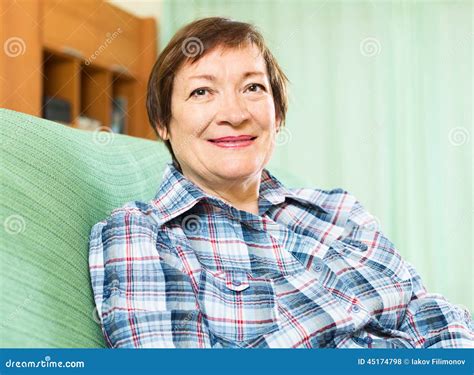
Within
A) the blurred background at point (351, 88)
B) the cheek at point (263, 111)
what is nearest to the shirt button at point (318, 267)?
the cheek at point (263, 111)

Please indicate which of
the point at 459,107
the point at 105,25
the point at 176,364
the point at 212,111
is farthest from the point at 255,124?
the point at 105,25

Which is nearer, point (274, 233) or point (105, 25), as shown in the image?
point (274, 233)

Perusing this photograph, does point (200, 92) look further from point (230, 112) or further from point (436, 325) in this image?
point (436, 325)

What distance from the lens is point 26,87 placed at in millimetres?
2412

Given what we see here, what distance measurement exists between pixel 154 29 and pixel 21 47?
1062 millimetres

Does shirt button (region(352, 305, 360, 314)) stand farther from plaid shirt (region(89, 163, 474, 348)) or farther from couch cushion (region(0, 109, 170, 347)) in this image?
couch cushion (region(0, 109, 170, 347))

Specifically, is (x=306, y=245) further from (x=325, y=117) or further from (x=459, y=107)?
(x=325, y=117)

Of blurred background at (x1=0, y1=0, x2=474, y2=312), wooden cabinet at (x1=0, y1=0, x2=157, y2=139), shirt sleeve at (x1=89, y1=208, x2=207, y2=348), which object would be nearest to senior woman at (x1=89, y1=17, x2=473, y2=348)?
shirt sleeve at (x1=89, y1=208, x2=207, y2=348)

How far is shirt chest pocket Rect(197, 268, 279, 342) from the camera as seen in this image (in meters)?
0.72

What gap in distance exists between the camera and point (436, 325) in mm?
850

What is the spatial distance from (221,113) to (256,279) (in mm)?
225

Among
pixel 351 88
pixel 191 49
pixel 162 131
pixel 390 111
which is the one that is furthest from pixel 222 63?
pixel 351 88

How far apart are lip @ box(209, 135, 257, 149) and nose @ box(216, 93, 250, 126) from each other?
0.07ft

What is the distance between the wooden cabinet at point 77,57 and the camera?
2402 millimetres
